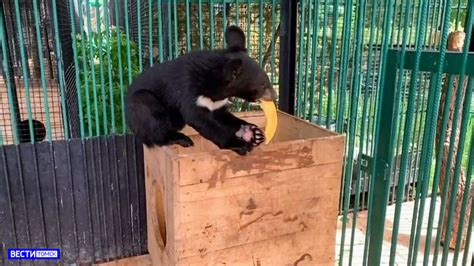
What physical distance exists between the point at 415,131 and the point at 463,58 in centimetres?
315

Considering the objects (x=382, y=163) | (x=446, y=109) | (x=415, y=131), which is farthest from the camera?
(x=415, y=131)

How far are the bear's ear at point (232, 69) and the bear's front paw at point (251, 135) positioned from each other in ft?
0.88

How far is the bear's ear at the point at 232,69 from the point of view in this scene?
195 cm

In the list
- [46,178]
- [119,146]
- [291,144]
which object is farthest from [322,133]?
[46,178]

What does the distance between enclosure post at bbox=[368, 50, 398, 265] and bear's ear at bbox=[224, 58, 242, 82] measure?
0.74m

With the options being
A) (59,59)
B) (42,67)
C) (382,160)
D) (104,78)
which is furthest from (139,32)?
(382,160)

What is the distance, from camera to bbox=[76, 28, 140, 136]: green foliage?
2.88 meters

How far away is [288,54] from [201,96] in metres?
1.13

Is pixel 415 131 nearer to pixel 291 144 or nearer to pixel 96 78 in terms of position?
pixel 291 144

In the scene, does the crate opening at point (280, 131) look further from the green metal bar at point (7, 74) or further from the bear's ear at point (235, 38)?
the green metal bar at point (7, 74)

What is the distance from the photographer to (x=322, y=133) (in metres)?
2.18

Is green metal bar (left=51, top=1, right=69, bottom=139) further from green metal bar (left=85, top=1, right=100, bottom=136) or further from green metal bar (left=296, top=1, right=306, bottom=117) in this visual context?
green metal bar (left=296, top=1, right=306, bottom=117)

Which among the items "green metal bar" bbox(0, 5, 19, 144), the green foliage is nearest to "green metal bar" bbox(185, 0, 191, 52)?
the green foliage

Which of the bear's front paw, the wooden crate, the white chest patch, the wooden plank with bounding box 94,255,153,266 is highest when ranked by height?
the white chest patch
